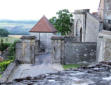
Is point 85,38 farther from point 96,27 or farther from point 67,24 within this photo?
point 67,24

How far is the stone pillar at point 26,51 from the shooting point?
2045 cm

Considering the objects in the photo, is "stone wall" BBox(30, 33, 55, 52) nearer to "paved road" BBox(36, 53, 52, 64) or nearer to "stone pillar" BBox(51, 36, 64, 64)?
"paved road" BBox(36, 53, 52, 64)

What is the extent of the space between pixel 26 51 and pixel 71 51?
3436 mm

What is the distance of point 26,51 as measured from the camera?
20609mm

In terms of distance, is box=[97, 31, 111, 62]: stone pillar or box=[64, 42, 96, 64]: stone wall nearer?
box=[97, 31, 111, 62]: stone pillar

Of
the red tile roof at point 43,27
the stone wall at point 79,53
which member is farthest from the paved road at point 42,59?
the red tile roof at point 43,27

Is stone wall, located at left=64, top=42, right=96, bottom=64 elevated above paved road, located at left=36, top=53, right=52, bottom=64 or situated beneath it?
elevated above

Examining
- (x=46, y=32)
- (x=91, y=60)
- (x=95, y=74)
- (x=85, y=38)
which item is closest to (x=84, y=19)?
(x=85, y=38)

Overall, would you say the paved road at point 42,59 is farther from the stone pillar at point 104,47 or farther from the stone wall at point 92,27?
the stone wall at point 92,27

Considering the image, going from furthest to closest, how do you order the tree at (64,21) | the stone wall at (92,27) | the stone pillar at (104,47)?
1. the tree at (64,21)
2. the stone wall at (92,27)
3. the stone pillar at (104,47)

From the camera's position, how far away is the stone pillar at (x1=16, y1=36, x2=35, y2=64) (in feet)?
67.1

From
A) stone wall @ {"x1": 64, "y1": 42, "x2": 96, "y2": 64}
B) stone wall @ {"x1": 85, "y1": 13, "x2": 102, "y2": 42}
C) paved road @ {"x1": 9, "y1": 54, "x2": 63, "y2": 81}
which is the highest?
stone wall @ {"x1": 85, "y1": 13, "x2": 102, "y2": 42}

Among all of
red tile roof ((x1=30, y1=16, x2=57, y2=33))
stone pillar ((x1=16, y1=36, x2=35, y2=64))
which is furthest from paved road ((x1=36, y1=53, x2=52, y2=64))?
red tile roof ((x1=30, y1=16, x2=57, y2=33))

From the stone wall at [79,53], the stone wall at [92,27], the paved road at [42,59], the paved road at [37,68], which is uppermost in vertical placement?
the stone wall at [92,27]
